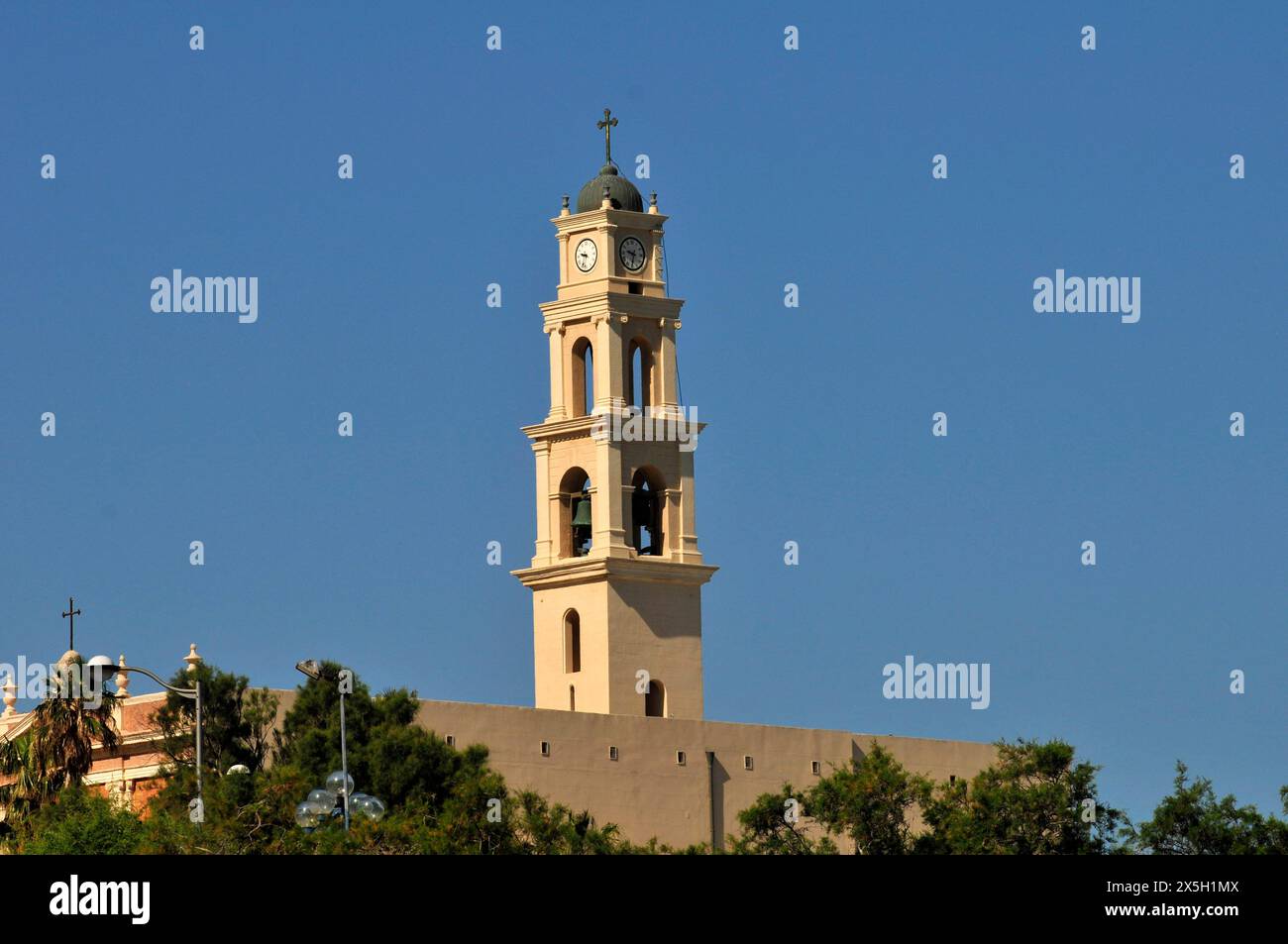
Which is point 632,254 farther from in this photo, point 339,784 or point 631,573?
point 339,784

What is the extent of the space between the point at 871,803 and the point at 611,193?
18.2m

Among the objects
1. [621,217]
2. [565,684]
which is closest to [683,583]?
[565,684]

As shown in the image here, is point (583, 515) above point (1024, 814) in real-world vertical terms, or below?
above

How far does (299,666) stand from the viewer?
49500 mm

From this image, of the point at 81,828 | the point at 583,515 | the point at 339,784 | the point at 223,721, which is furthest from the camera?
the point at 583,515

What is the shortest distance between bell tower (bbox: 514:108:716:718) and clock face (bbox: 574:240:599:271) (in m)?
0.03

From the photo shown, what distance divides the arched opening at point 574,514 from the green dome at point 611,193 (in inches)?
252

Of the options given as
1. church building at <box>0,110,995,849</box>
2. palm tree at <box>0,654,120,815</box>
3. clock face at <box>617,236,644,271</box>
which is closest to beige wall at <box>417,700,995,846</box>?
church building at <box>0,110,995,849</box>

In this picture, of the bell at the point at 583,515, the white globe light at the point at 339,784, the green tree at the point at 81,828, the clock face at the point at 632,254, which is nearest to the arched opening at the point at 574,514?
the bell at the point at 583,515

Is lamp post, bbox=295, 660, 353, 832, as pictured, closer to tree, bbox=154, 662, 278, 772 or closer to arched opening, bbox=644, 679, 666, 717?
tree, bbox=154, 662, 278, 772

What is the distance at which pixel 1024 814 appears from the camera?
6378 centimetres

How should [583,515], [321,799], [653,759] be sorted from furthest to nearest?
[583,515] < [653,759] < [321,799]

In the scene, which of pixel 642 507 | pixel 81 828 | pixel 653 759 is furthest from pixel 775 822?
pixel 81 828
